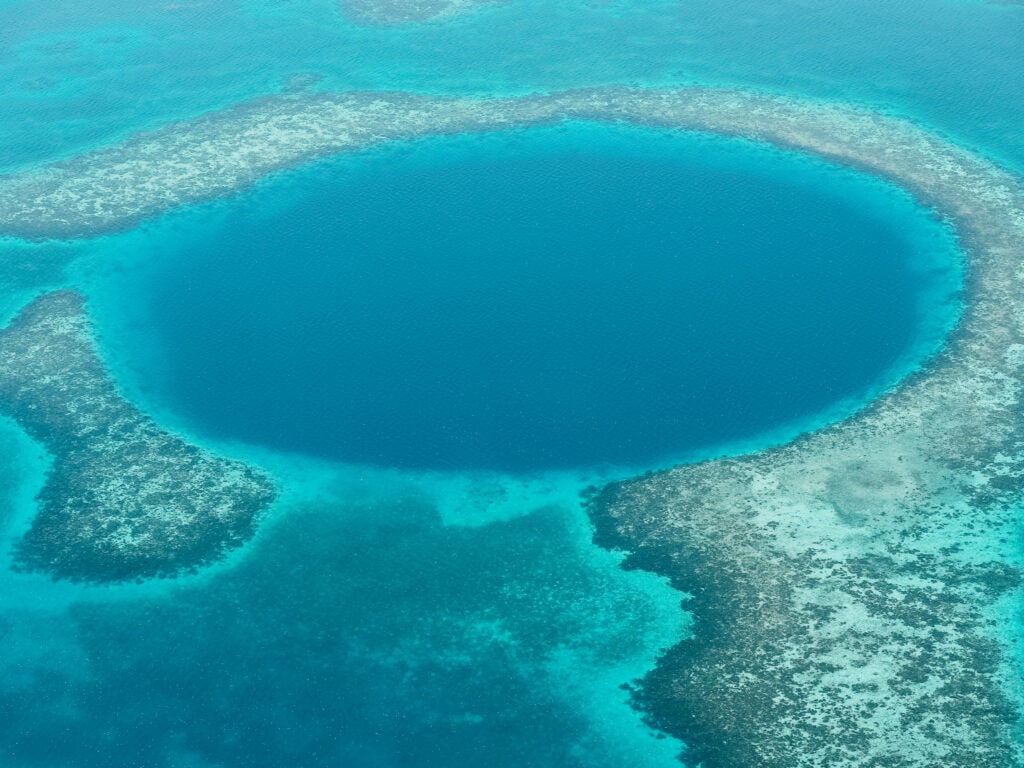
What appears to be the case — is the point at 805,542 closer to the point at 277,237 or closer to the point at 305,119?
the point at 277,237

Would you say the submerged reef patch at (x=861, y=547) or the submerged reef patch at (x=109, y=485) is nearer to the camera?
the submerged reef patch at (x=861, y=547)

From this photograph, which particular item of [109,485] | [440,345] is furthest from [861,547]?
[109,485]

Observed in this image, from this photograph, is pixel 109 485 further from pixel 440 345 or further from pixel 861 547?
pixel 861 547

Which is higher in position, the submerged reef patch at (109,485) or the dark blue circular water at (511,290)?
the dark blue circular water at (511,290)

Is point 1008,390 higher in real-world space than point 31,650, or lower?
higher

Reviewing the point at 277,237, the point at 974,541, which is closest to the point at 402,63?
the point at 277,237
